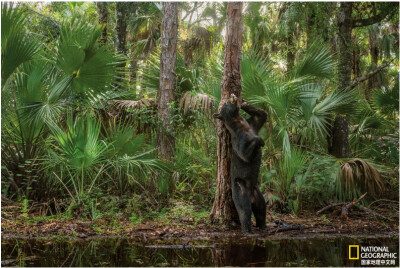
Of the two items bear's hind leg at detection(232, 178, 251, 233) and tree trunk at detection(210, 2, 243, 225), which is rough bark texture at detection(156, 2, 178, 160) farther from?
bear's hind leg at detection(232, 178, 251, 233)

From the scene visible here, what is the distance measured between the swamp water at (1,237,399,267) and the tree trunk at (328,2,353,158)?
10.7ft

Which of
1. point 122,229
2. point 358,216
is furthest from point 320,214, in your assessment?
point 122,229

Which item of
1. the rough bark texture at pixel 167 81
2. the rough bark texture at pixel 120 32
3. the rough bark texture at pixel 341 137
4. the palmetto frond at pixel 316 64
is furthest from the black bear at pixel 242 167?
the rough bark texture at pixel 120 32

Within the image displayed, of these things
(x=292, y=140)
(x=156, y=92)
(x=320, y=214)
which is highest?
(x=156, y=92)

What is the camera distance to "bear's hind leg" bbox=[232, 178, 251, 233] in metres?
4.36

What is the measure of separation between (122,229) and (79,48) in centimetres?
286

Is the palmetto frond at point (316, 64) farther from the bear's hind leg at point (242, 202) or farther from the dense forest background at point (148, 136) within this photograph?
the bear's hind leg at point (242, 202)

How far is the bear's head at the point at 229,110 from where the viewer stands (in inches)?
173

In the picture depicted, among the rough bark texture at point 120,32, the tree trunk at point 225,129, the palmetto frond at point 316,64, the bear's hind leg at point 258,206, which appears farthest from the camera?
the rough bark texture at point 120,32

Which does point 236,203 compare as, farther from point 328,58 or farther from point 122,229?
point 328,58

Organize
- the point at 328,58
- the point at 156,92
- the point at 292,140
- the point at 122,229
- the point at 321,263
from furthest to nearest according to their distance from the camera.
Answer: the point at 156,92 < the point at 292,140 < the point at 328,58 < the point at 122,229 < the point at 321,263

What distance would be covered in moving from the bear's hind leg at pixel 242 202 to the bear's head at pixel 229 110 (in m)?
0.77

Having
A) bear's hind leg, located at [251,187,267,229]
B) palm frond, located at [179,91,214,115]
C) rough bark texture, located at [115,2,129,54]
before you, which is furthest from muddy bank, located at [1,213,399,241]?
rough bark texture, located at [115,2,129,54]

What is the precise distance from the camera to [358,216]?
578 cm
